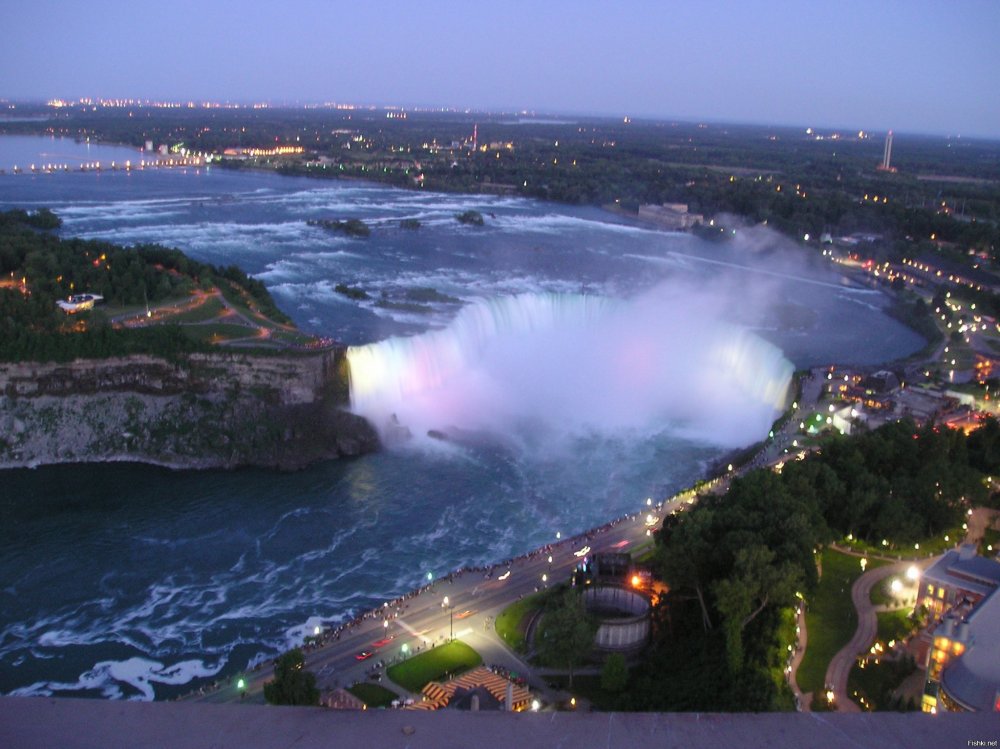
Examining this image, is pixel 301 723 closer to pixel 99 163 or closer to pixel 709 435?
pixel 709 435

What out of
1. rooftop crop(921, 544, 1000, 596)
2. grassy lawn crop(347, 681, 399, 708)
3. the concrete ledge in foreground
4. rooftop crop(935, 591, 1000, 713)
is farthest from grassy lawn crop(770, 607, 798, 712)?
the concrete ledge in foreground

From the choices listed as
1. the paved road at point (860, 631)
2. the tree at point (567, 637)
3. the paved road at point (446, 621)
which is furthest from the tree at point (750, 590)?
the paved road at point (446, 621)

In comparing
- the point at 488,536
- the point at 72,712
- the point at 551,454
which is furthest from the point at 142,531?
the point at 72,712

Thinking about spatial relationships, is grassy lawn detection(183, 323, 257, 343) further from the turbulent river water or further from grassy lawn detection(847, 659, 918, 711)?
grassy lawn detection(847, 659, 918, 711)

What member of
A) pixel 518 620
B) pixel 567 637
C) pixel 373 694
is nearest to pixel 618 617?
pixel 518 620

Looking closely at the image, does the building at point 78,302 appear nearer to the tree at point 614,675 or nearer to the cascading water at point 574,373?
the cascading water at point 574,373

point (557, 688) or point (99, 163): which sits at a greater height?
point (99, 163)
